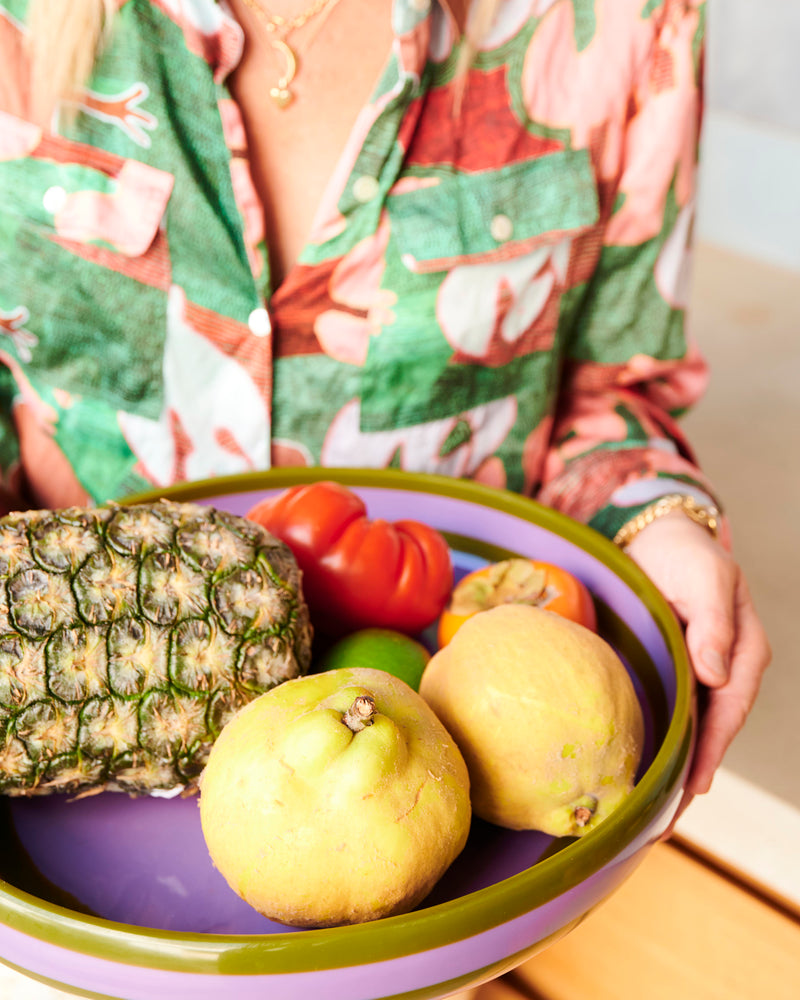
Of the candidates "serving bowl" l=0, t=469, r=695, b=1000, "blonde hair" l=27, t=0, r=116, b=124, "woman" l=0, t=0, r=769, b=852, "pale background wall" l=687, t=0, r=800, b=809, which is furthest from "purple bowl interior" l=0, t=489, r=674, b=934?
"pale background wall" l=687, t=0, r=800, b=809

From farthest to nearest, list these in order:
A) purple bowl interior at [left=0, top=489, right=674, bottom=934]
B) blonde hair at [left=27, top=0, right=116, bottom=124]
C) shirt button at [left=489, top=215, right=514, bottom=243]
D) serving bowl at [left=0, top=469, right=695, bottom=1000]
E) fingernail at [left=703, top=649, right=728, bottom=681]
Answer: shirt button at [left=489, top=215, right=514, bottom=243] → blonde hair at [left=27, top=0, right=116, bottom=124] → fingernail at [left=703, top=649, right=728, bottom=681] → purple bowl interior at [left=0, top=489, right=674, bottom=934] → serving bowl at [left=0, top=469, right=695, bottom=1000]

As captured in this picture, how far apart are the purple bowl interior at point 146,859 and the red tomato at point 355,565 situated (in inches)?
6.3

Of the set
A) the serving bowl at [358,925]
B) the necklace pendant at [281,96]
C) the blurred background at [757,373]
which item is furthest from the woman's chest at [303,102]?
the blurred background at [757,373]

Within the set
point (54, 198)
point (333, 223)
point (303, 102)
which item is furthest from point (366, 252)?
point (54, 198)

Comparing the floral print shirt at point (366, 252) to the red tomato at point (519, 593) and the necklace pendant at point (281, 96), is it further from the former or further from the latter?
the red tomato at point (519, 593)

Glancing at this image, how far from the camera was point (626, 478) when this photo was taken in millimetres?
820

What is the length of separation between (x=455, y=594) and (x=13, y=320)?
49 cm

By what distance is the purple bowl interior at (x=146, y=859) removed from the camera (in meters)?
0.46

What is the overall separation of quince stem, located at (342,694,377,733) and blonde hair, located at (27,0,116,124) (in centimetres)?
60

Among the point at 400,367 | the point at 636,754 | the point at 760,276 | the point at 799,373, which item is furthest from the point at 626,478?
the point at 760,276

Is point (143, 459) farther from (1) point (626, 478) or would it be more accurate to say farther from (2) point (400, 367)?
(1) point (626, 478)

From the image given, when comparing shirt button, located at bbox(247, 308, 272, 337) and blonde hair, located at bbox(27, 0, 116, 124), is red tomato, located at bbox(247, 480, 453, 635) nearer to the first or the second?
shirt button, located at bbox(247, 308, 272, 337)

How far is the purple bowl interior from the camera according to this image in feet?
1.50

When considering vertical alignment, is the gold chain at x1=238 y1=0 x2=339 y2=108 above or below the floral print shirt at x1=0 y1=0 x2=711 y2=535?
above
